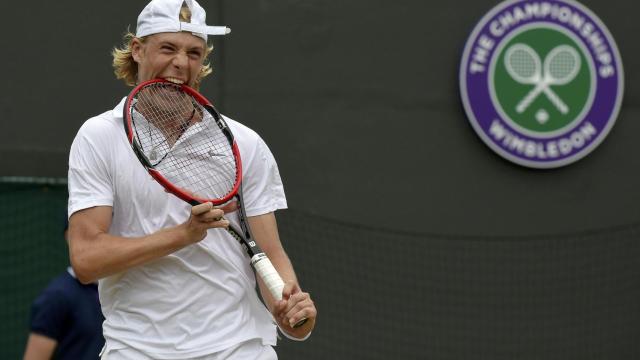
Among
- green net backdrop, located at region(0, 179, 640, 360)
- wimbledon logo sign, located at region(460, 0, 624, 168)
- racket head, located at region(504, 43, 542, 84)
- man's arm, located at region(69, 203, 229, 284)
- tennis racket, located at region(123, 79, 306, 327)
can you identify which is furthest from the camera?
racket head, located at region(504, 43, 542, 84)

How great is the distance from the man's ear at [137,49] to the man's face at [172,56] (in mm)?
51

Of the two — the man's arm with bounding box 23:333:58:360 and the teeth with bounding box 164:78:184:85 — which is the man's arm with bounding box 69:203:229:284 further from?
the man's arm with bounding box 23:333:58:360

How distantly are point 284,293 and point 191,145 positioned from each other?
0.54 metres

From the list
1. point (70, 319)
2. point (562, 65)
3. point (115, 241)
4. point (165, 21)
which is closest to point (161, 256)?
point (115, 241)

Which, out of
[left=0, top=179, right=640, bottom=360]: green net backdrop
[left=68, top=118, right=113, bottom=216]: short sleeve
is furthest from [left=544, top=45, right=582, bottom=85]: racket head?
[left=68, top=118, right=113, bottom=216]: short sleeve

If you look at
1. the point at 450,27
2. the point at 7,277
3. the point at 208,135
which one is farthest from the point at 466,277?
the point at 208,135

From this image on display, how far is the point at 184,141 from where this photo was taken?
324 centimetres

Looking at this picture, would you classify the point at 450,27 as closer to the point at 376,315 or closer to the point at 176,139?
the point at 376,315

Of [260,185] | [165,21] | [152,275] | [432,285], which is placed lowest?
[432,285]

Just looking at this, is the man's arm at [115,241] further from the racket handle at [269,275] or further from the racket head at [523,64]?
the racket head at [523,64]

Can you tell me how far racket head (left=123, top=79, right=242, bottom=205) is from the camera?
10.3 feet

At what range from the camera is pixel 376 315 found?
23.3ft

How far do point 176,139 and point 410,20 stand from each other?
4.24m

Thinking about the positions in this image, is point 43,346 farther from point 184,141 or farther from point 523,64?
point 523,64
